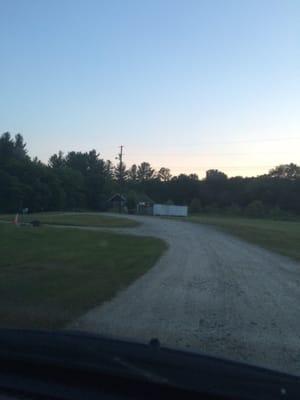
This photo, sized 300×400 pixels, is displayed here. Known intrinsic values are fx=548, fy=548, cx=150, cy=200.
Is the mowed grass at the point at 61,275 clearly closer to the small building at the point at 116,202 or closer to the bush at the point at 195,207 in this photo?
the small building at the point at 116,202

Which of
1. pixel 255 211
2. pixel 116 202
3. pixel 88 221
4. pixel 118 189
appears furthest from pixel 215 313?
pixel 118 189

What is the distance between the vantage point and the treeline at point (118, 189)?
94.6 metres

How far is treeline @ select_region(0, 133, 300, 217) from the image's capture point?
3725 inches

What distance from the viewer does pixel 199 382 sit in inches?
111

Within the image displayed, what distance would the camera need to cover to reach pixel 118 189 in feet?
376

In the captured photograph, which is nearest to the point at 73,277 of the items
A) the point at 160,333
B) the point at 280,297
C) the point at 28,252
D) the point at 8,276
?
the point at 8,276

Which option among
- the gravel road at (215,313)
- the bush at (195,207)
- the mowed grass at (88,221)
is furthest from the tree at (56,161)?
the gravel road at (215,313)

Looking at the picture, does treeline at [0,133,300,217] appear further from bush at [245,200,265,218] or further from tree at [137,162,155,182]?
tree at [137,162,155,182]

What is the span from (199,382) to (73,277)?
10951 mm

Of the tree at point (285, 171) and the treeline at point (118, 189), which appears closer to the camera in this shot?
the treeline at point (118, 189)

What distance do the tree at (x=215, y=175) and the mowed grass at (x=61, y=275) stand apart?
9406 centimetres

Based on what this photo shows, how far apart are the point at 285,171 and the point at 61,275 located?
381 ft

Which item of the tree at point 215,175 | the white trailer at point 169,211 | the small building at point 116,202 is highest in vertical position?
the tree at point 215,175

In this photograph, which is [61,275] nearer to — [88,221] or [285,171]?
[88,221]
